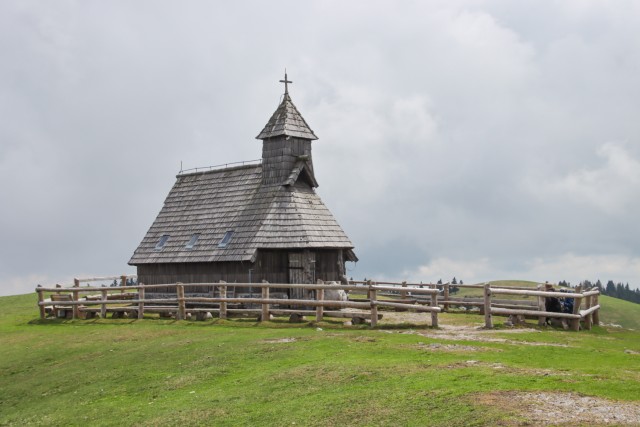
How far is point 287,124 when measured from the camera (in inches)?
1596

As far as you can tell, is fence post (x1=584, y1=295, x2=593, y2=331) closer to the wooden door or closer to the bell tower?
the wooden door

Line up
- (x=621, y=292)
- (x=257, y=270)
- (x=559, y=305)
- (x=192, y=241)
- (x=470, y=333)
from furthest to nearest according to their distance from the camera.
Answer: (x=621, y=292) < (x=192, y=241) < (x=257, y=270) < (x=559, y=305) < (x=470, y=333)

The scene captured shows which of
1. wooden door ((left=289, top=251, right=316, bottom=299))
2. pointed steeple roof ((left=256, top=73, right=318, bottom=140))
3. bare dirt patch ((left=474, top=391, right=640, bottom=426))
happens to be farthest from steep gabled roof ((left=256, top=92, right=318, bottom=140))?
bare dirt patch ((left=474, top=391, right=640, bottom=426))

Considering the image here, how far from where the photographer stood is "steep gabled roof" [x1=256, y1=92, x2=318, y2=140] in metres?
40.4

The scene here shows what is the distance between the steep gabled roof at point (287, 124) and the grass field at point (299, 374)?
45.9 feet

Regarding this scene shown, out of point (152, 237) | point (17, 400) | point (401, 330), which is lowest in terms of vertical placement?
point (17, 400)

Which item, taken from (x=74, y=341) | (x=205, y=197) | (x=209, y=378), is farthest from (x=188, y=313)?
(x=209, y=378)

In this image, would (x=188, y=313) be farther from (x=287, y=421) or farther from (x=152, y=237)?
(x=287, y=421)

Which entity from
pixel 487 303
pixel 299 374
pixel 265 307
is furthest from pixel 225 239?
pixel 299 374

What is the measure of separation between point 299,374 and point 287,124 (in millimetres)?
24421

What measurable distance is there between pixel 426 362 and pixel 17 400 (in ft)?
41.1

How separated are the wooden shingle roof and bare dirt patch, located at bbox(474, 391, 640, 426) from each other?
22788mm

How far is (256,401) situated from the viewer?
53.4 feet

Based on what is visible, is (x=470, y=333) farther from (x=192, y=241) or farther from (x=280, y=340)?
(x=192, y=241)
